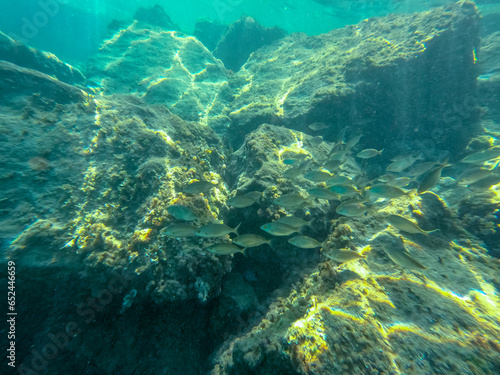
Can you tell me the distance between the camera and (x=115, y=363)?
3.02 metres

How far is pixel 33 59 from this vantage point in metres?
9.99

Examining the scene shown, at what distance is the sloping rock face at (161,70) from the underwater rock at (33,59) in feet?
3.85

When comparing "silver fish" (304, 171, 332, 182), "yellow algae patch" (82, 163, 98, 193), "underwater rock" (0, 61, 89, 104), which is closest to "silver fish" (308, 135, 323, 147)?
"silver fish" (304, 171, 332, 182)

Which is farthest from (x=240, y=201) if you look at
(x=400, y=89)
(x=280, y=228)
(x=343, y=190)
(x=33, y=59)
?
(x=33, y=59)

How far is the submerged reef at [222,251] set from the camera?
2.31 metres

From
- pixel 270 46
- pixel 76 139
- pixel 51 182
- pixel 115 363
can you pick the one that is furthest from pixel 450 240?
pixel 270 46

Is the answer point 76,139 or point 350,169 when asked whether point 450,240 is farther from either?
point 76,139

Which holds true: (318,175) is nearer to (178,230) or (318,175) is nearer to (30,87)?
(178,230)

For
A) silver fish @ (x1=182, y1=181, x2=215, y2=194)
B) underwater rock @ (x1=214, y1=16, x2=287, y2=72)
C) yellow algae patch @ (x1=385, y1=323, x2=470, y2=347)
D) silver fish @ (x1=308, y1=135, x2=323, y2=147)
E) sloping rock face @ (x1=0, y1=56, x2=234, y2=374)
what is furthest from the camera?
underwater rock @ (x1=214, y1=16, x2=287, y2=72)

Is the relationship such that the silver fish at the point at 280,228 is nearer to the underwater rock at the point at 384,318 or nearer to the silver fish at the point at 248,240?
the silver fish at the point at 248,240

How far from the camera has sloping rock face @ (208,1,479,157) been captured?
725 cm

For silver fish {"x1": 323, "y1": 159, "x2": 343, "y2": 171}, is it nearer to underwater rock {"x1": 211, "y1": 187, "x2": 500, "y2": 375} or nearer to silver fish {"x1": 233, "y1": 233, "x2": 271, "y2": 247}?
underwater rock {"x1": 211, "y1": 187, "x2": 500, "y2": 375}

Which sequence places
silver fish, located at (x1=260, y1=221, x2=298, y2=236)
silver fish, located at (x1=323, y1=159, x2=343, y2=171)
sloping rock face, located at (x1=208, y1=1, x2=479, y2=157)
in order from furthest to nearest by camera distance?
sloping rock face, located at (x1=208, y1=1, x2=479, y2=157), silver fish, located at (x1=323, y1=159, x2=343, y2=171), silver fish, located at (x1=260, y1=221, x2=298, y2=236)

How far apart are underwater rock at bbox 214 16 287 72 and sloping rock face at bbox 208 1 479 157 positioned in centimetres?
900
